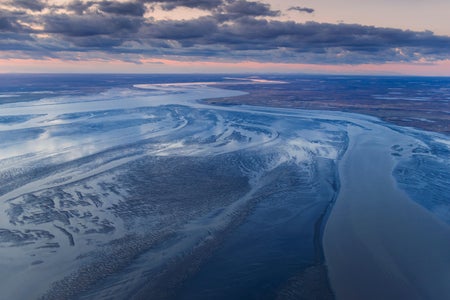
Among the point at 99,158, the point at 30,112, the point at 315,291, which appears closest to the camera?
the point at 315,291

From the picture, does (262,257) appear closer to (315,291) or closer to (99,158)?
(315,291)

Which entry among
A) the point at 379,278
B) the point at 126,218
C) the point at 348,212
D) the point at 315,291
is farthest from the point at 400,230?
the point at 126,218

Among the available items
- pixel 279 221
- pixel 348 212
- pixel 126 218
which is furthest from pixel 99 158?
pixel 348 212

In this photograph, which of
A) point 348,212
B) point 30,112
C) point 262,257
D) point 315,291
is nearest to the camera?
point 315,291

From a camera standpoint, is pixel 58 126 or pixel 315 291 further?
pixel 58 126

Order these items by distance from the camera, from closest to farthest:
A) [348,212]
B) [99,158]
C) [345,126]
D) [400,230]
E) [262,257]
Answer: [262,257], [400,230], [348,212], [99,158], [345,126]

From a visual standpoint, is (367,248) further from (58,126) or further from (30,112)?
(30,112)
